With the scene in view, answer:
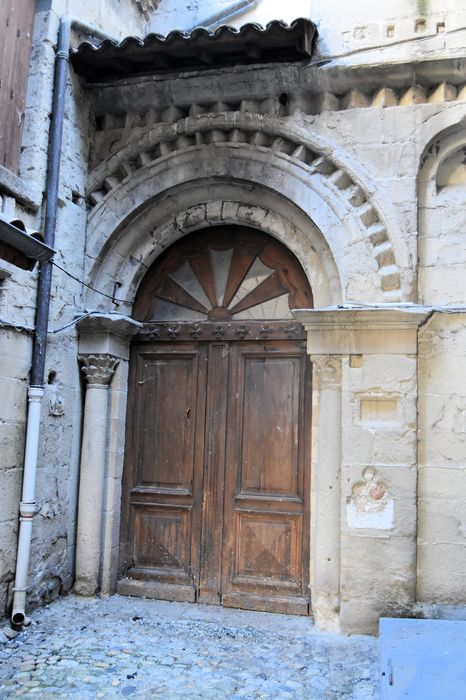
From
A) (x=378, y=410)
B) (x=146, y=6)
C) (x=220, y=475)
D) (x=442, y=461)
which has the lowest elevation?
(x=220, y=475)

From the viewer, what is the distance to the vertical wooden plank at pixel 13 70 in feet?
13.8

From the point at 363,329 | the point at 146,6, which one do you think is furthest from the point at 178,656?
the point at 146,6

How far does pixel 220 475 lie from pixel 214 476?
0.17ft

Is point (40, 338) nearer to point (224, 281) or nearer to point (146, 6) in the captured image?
point (224, 281)

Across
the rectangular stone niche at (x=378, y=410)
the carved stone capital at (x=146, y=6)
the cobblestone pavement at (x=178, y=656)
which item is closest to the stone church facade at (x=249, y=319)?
the rectangular stone niche at (x=378, y=410)

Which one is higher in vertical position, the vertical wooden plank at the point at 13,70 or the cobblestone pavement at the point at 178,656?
the vertical wooden plank at the point at 13,70

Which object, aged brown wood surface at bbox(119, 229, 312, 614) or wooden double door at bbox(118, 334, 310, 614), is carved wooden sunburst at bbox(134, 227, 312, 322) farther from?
wooden double door at bbox(118, 334, 310, 614)

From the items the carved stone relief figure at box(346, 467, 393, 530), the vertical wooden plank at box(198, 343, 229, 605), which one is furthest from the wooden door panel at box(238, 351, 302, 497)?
the carved stone relief figure at box(346, 467, 393, 530)

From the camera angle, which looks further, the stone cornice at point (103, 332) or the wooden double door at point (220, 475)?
the stone cornice at point (103, 332)

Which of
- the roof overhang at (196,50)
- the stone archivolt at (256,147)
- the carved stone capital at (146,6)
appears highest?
the carved stone capital at (146,6)

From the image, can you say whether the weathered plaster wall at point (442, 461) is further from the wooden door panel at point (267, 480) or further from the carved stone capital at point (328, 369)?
the wooden door panel at point (267, 480)

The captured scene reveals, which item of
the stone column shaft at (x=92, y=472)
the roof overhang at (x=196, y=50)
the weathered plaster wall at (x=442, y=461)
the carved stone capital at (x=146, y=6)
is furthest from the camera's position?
the carved stone capital at (x=146, y=6)

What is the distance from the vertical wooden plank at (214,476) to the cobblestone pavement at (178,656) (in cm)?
22

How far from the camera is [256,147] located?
4711 mm
